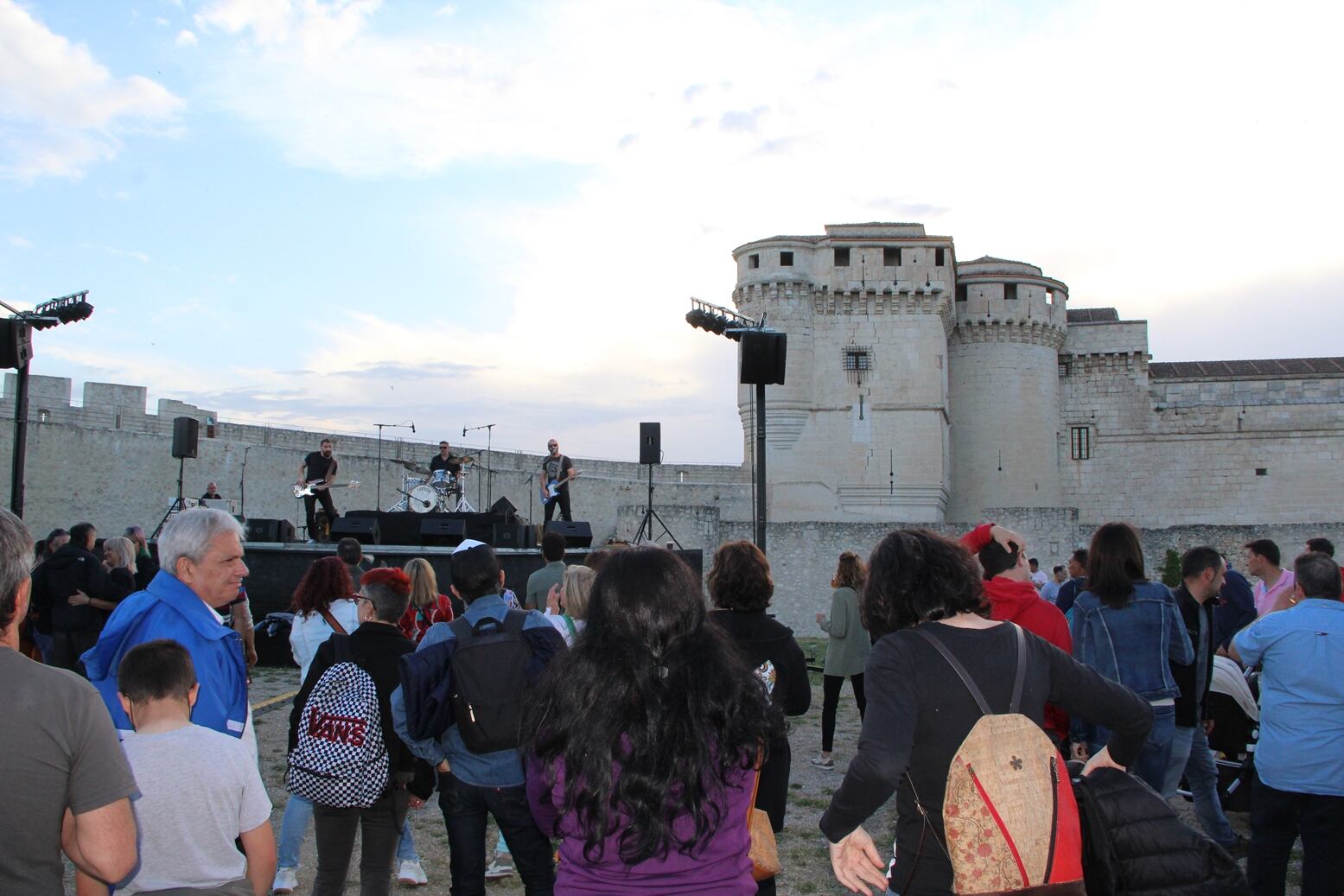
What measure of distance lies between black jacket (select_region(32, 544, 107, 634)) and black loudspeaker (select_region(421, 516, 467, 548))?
6.34 meters

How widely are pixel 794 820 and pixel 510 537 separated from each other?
8.09 metres

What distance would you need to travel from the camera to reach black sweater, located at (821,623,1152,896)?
2.47 m

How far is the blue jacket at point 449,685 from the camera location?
11.6 ft

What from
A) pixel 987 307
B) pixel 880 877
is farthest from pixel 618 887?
pixel 987 307

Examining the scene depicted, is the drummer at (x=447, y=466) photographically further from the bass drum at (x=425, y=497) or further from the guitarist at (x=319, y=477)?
the guitarist at (x=319, y=477)

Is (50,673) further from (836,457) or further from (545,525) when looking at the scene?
(836,457)

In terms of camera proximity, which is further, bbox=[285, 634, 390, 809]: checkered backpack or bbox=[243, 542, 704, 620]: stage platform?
bbox=[243, 542, 704, 620]: stage platform

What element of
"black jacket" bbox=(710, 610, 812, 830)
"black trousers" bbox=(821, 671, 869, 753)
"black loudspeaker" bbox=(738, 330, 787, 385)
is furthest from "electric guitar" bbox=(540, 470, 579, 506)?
"black jacket" bbox=(710, 610, 812, 830)

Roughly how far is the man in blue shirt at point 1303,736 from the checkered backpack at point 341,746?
317 cm

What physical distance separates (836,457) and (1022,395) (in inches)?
273

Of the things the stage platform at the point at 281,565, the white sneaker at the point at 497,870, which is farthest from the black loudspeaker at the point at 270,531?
the white sneaker at the point at 497,870

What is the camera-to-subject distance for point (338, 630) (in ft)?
15.8

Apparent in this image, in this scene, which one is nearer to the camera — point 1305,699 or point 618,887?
point 618,887

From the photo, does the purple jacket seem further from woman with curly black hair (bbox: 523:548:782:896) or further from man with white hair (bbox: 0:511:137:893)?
man with white hair (bbox: 0:511:137:893)
